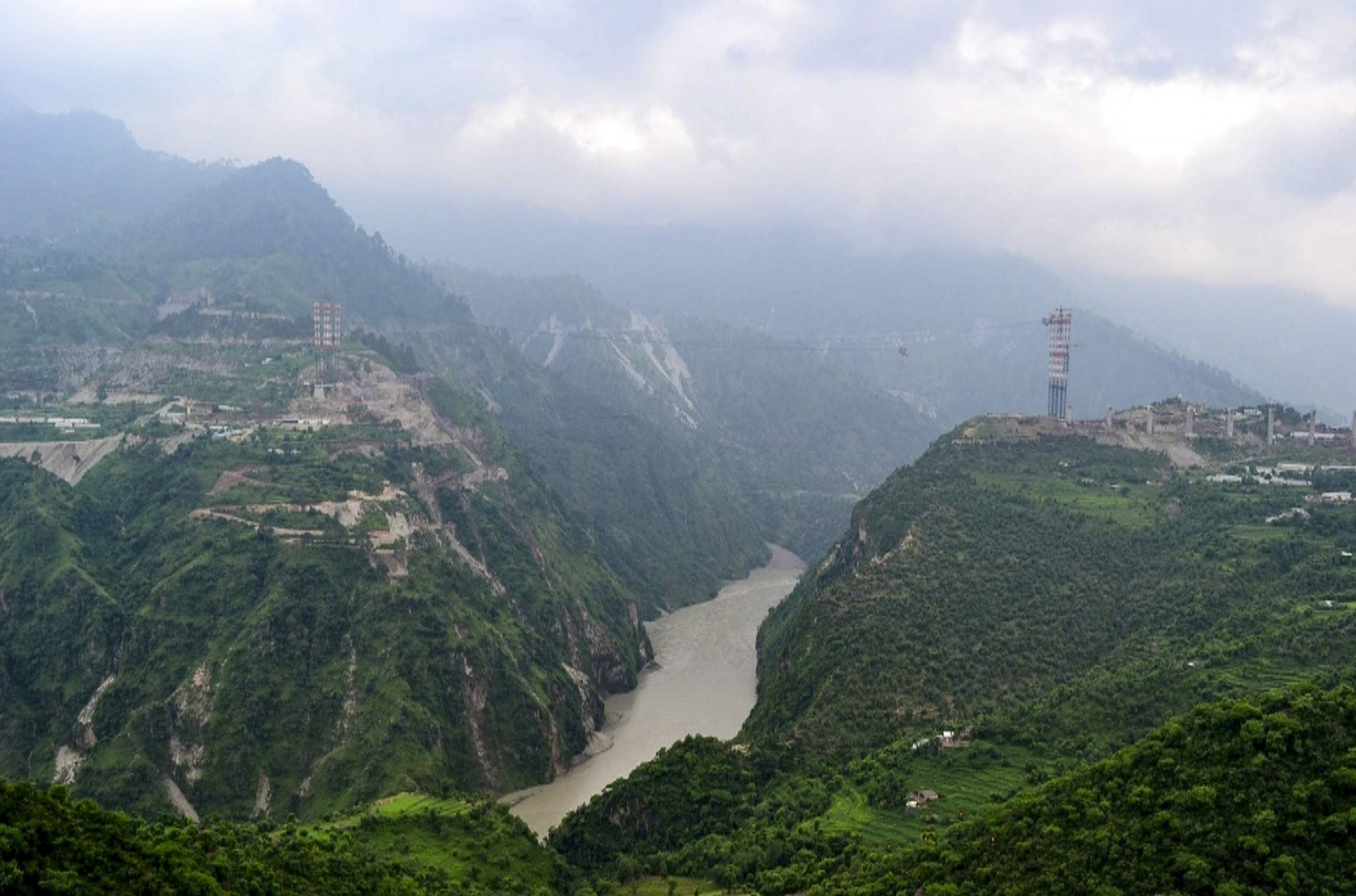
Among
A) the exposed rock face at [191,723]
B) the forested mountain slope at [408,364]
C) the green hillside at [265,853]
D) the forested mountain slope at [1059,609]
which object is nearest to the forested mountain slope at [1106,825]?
the green hillside at [265,853]

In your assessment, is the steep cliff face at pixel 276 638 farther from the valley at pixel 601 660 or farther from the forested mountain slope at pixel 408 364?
the forested mountain slope at pixel 408 364

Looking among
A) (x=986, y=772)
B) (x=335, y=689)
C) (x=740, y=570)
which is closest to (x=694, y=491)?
(x=740, y=570)

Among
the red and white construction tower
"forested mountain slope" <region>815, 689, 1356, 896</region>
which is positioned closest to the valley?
"forested mountain slope" <region>815, 689, 1356, 896</region>

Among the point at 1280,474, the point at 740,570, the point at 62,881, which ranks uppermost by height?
the point at 1280,474

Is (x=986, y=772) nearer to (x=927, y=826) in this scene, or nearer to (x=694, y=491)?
(x=927, y=826)

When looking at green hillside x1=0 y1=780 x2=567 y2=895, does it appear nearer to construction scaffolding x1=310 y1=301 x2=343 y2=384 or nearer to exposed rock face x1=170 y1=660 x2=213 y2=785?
exposed rock face x1=170 y1=660 x2=213 y2=785

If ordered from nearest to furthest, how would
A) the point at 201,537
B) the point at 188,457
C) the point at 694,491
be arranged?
1. the point at 201,537
2. the point at 188,457
3. the point at 694,491

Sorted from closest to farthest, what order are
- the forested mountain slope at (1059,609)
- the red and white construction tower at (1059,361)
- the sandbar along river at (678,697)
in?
the forested mountain slope at (1059,609), the sandbar along river at (678,697), the red and white construction tower at (1059,361)
